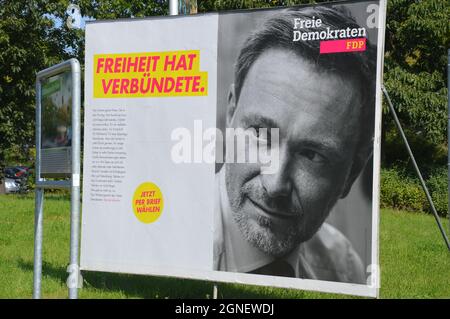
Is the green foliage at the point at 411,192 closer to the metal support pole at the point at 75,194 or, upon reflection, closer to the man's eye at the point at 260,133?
the man's eye at the point at 260,133

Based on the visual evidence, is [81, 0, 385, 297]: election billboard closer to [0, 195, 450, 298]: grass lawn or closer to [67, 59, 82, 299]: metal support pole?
[0, 195, 450, 298]: grass lawn

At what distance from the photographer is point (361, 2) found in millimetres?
6348

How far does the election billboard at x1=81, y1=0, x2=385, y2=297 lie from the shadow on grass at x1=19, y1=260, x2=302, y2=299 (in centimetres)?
61

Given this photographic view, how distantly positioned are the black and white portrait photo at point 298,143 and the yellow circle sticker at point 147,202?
631mm

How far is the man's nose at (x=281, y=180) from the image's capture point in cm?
665

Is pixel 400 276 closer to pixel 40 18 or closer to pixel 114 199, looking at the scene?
pixel 114 199

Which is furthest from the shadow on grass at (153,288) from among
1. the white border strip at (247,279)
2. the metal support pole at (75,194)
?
the metal support pole at (75,194)

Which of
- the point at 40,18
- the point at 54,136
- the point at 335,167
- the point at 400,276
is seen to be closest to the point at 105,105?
the point at 54,136

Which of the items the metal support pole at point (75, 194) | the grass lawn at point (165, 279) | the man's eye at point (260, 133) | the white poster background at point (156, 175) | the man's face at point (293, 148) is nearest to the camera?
the metal support pole at point (75, 194)

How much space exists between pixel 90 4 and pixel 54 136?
1907cm

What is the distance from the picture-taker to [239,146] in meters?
6.90

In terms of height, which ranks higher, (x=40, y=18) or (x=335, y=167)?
(x=40, y=18)

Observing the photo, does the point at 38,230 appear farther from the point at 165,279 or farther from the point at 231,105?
the point at 165,279

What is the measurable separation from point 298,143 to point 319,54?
82 centimetres
